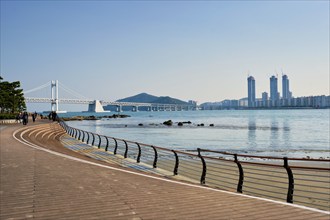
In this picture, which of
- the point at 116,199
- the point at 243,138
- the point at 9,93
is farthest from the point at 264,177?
the point at 9,93

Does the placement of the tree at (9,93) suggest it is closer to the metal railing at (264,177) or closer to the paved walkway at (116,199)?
the metal railing at (264,177)

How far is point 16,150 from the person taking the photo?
13.2 meters

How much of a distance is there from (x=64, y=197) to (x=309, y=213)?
4.32m

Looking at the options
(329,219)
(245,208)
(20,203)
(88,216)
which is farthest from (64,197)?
(329,219)

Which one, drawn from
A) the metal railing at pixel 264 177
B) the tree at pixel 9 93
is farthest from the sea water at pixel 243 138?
the tree at pixel 9 93

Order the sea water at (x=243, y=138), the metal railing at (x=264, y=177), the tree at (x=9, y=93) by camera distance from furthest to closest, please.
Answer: the tree at (x=9, y=93) < the sea water at (x=243, y=138) < the metal railing at (x=264, y=177)

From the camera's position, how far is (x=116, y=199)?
238 inches

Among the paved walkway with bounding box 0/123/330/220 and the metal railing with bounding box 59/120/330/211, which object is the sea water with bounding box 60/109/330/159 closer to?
the metal railing with bounding box 59/120/330/211

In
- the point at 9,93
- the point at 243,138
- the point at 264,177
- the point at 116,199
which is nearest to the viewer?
the point at 116,199

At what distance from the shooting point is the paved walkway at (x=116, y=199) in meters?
5.16

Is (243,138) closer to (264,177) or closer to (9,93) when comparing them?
(264,177)

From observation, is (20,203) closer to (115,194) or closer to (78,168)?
(115,194)

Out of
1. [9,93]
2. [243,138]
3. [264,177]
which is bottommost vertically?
[243,138]

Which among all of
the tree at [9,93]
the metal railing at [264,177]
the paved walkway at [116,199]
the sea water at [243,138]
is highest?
the tree at [9,93]
